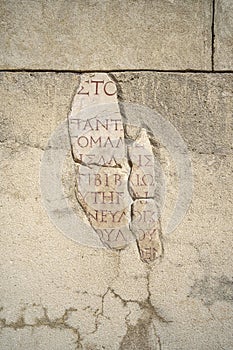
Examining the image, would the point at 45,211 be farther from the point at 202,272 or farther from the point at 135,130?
the point at 202,272

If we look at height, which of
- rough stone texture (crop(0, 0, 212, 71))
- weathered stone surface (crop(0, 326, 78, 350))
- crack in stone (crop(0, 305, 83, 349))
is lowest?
weathered stone surface (crop(0, 326, 78, 350))

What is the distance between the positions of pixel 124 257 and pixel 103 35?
3.34 feet

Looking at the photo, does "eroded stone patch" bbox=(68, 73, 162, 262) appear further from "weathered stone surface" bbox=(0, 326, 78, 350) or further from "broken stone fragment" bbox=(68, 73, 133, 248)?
"weathered stone surface" bbox=(0, 326, 78, 350)

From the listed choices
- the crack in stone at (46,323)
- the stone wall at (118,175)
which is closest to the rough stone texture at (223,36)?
the stone wall at (118,175)

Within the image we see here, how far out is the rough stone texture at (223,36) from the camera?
2.84 metres

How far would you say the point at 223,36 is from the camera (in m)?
2.84

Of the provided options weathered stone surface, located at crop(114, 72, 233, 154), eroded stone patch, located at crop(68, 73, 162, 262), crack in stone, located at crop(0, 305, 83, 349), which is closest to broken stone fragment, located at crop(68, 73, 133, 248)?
eroded stone patch, located at crop(68, 73, 162, 262)

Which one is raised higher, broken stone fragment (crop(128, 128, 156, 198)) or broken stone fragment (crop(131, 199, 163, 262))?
broken stone fragment (crop(128, 128, 156, 198))

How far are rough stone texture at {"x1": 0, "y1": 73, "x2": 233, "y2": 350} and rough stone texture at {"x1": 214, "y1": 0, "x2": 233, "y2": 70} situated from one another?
65 mm

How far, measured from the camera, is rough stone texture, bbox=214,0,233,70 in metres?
2.84

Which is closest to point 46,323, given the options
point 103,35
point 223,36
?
point 103,35

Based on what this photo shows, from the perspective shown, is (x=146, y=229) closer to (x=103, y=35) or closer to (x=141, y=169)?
(x=141, y=169)

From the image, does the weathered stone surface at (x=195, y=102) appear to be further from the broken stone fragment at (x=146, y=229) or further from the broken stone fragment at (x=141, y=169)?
the broken stone fragment at (x=146, y=229)

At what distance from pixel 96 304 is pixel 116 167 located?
637 millimetres
